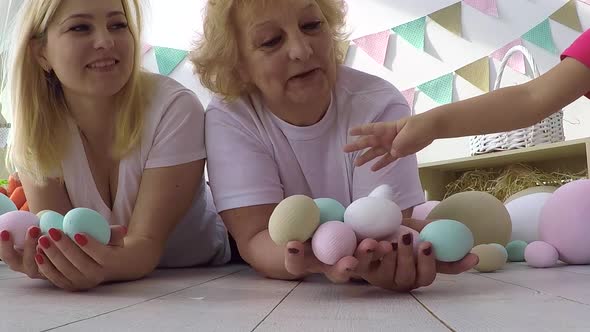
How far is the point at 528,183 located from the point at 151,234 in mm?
1522

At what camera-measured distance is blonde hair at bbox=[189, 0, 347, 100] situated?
1.04 metres

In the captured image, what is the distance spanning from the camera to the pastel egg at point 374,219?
27.0 inches

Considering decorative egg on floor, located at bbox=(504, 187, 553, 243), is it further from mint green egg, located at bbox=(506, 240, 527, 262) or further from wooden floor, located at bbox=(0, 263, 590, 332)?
wooden floor, located at bbox=(0, 263, 590, 332)

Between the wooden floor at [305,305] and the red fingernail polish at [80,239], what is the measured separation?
6cm

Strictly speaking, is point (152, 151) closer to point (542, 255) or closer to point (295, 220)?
point (295, 220)

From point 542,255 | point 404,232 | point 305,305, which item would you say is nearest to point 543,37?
point 542,255

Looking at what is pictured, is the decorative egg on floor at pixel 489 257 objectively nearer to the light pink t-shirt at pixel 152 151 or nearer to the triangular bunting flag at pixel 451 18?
the light pink t-shirt at pixel 152 151

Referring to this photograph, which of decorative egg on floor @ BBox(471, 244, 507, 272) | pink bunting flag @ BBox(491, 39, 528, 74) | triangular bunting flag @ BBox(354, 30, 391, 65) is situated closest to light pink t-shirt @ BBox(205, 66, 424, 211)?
decorative egg on floor @ BBox(471, 244, 507, 272)

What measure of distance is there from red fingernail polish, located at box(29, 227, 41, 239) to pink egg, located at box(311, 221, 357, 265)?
13.0 inches

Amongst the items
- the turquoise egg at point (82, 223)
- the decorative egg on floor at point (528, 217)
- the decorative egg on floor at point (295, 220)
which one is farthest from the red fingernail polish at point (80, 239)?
the decorative egg on floor at point (528, 217)

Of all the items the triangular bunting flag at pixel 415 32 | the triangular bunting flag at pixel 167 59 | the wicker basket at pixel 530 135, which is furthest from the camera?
the triangular bunting flag at pixel 167 59

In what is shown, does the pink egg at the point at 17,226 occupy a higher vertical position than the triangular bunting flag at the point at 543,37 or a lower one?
lower

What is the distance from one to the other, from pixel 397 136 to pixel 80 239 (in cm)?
39

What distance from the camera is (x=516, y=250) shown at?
3.79 feet
